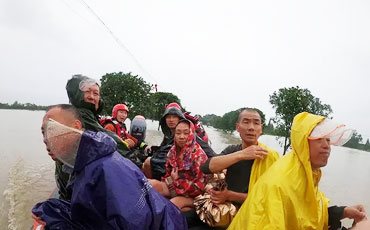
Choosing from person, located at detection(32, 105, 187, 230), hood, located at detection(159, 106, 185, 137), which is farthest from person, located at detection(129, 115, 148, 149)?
person, located at detection(32, 105, 187, 230)

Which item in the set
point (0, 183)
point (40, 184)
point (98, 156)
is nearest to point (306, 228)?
point (98, 156)

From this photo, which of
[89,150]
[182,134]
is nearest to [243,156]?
[182,134]

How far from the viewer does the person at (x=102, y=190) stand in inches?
51.1

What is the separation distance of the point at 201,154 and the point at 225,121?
2768 inches

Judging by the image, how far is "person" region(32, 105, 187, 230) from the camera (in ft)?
4.25

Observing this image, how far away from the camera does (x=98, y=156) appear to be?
137 cm

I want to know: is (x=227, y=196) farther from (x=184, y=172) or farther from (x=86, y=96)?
(x=86, y=96)

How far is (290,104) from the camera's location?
15.8 meters

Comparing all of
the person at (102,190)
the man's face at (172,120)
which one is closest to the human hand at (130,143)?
the man's face at (172,120)

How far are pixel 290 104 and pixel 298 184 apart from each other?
50.8ft

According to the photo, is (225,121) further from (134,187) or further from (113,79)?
(134,187)

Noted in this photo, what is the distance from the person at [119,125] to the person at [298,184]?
12.2 ft

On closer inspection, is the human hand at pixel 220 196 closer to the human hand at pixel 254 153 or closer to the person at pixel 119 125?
the human hand at pixel 254 153

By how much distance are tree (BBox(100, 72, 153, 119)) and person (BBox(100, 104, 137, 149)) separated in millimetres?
18633
